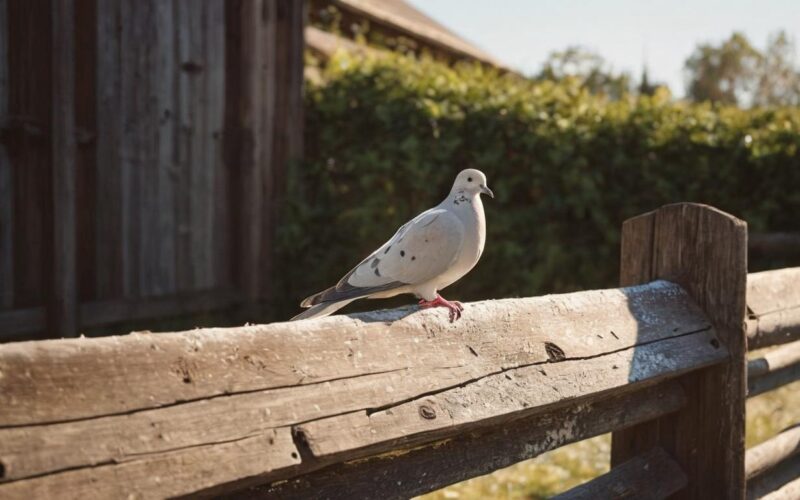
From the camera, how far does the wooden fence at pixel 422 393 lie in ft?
4.05

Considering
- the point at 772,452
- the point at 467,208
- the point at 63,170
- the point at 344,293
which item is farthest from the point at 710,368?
the point at 63,170

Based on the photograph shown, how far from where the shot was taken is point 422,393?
5.55ft

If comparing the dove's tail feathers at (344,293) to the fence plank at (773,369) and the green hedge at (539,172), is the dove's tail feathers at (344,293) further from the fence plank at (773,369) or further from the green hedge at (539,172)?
the green hedge at (539,172)

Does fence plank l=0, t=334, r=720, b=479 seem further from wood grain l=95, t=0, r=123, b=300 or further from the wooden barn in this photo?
the wooden barn

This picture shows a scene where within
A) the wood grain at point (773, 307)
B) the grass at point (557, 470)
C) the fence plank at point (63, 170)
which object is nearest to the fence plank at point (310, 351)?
the wood grain at point (773, 307)

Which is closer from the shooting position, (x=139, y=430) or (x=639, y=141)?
(x=139, y=430)

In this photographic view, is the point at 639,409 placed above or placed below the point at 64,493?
below

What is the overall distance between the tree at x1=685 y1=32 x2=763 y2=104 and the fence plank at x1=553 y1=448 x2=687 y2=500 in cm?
6320

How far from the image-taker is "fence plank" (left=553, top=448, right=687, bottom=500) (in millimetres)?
2377

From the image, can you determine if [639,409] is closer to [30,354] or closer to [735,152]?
[30,354]

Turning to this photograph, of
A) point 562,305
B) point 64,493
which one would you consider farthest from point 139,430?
point 562,305

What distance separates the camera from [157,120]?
241 inches

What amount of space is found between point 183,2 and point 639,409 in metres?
5.17

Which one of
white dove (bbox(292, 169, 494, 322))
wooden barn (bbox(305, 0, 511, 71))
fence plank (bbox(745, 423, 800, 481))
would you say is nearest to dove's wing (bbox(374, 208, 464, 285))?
white dove (bbox(292, 169, 494, 322))
